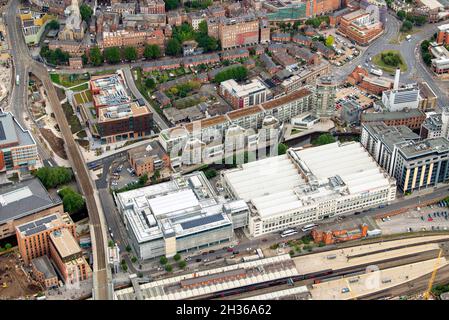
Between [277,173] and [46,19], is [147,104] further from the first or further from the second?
[46,19]

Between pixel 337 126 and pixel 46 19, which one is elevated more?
pixel 46 19

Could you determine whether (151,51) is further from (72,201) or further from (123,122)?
(72,201)

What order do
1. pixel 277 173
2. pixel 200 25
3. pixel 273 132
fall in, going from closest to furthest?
pixel 277 173
pixel 273 132
pixel 200 25

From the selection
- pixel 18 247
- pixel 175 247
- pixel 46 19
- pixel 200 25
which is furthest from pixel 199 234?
pixel 46 19

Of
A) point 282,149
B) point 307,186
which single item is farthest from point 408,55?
point 307,186

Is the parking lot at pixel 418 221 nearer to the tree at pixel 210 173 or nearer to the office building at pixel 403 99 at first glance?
the office building at pixel 403 99

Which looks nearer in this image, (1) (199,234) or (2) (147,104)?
(1) (199,234)

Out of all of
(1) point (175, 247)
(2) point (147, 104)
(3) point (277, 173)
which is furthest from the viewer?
(2) point (147, 104)

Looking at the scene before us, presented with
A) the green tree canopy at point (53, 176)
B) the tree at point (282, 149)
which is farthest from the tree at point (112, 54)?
the tree at point (282, 149)
